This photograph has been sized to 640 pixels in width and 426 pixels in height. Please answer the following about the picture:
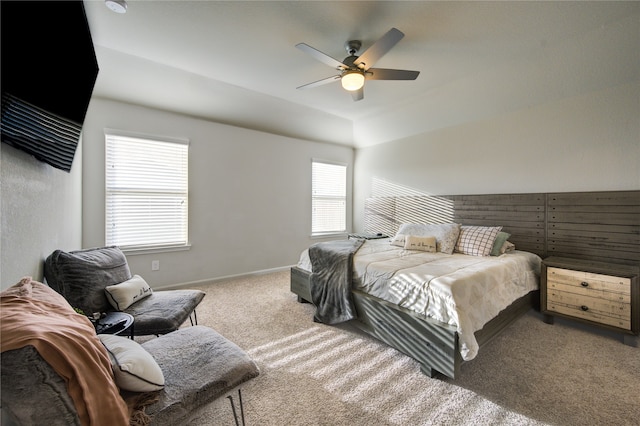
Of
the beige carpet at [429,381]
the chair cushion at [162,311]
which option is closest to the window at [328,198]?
the beige carpet at [429,381]

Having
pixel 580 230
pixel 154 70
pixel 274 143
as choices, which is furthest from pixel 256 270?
pixel 580 230

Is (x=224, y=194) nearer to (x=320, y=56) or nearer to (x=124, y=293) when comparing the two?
(x=124, y=293)

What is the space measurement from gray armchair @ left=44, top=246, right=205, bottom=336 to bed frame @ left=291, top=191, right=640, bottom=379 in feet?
4.86

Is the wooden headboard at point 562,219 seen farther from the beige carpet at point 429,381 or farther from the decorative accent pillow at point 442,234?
the beige carpet at point 429,381

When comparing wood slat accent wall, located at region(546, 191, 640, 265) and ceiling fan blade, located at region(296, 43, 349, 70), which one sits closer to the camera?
ceiling fan blade, located at region(296, 43, 349, 70)

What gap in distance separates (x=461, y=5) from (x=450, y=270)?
6.88ft

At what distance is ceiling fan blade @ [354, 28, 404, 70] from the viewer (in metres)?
1.89

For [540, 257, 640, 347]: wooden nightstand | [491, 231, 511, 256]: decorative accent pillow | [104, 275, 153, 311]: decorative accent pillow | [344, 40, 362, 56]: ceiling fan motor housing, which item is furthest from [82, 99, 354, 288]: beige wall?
[540, 257, 640, 347]: wooden nightstand

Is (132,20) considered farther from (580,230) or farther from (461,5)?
(580,230)

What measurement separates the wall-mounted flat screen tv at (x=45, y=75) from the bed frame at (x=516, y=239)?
7.88 ft

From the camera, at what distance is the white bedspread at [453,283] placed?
183cm

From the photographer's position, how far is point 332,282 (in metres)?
2.67

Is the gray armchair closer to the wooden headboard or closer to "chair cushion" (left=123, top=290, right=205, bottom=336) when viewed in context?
"chair cushion" (left=123, top=290, right=205, bottom=336)

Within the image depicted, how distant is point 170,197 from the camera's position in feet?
11.9
